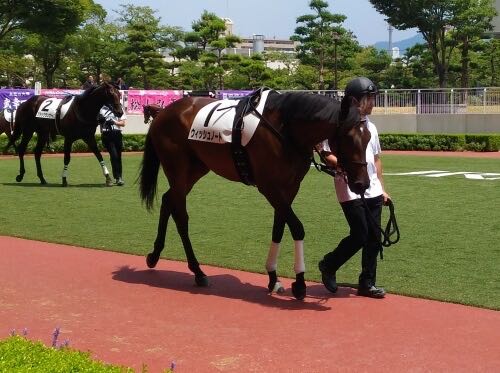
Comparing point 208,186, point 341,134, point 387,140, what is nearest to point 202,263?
point 341,134

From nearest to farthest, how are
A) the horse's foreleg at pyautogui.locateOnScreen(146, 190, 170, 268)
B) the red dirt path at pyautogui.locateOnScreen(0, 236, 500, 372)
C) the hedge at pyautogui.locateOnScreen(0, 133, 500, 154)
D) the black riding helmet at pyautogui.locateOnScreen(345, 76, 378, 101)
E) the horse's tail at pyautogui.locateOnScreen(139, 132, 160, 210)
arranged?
1. the red dirt path at pyautogui.locateOnScreen(0, 236, 500, 372)
2. the black riding helmet at pyautogui.locateOnScreen(345, 76, 378, 101)
3. the horse's foreleg at pyautogui.locateOnScreen(146, 190, 170, 268)
4. the horse's tail at pyautogui.locateOnScreen(139, 132, 160, 210)
5. the hedge at pyautogui.locateOnScreen(0, 133, 500, 154)

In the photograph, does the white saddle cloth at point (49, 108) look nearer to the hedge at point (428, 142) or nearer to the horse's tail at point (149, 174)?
the horse's tail at point (149, 174)

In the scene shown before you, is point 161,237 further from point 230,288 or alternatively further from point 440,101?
point 440,101

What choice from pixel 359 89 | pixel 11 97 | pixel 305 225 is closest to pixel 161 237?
pixel 359 89

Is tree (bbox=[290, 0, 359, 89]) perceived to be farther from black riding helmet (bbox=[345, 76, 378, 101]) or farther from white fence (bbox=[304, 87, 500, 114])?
black riding helmet (bbox=[345, 76, 378, 101])

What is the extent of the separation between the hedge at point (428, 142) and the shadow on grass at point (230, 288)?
17.3m

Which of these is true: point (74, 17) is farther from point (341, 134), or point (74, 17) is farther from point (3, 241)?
point (341, 134)

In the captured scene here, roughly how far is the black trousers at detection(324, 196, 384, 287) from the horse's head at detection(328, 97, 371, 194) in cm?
45

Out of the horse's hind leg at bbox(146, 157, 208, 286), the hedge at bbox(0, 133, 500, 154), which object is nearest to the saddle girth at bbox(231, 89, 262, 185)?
the horse's hind leg at bbox(146, 157, 208, 286)

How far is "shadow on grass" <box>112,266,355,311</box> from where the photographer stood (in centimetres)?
496

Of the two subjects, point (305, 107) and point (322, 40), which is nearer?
point (305, 107)

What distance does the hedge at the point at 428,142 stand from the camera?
23.1 m

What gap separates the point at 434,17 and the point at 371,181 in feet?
128

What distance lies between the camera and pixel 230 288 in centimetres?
544
